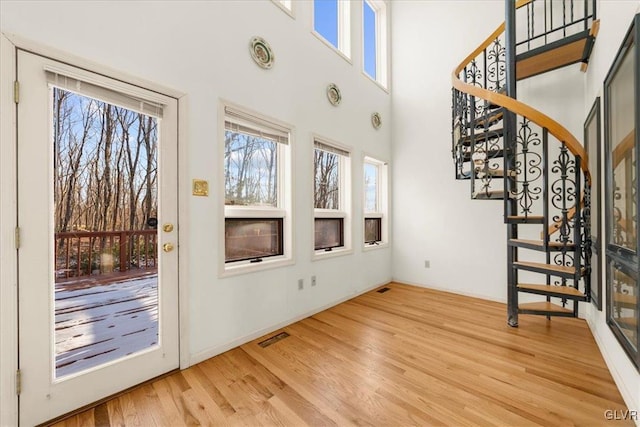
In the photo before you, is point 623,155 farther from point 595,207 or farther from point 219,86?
point 219,86

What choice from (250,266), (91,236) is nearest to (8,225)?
(91,236)

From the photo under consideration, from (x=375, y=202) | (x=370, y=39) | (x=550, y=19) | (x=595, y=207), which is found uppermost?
(x=370, y=39)

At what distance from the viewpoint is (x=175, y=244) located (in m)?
1.99

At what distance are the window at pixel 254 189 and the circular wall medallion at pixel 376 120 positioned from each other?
1849 mm

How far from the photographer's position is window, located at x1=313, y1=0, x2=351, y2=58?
3553 mm

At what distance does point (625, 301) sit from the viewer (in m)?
1.64

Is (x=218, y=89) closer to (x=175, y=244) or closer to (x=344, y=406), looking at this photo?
(x=175, y=244)

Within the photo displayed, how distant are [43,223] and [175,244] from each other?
2.33 ft

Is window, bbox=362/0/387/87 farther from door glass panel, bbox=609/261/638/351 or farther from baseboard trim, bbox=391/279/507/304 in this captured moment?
door glass panel, bbox=609/261/638/351

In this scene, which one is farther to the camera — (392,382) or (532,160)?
(532,160)

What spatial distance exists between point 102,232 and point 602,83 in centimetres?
389

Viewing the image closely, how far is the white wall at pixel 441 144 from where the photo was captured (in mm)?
A: 3242

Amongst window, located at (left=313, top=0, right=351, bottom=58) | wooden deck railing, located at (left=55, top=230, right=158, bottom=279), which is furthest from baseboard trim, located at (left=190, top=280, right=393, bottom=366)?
window, located at (left=313, top=0, right=351, bottom=58)

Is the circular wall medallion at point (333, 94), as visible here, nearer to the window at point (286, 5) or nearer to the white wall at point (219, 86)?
the white wall at point (219, 86)
